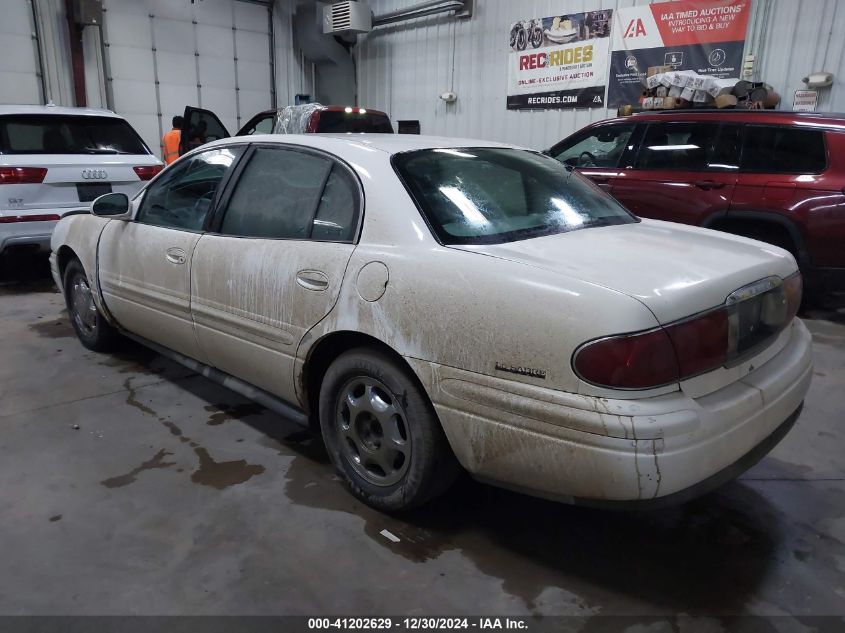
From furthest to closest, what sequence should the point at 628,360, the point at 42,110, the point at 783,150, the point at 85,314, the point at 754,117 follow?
the point at 42,110
the point at 754,117
the point at 783,150
the point at 85,314
the point at 628,360

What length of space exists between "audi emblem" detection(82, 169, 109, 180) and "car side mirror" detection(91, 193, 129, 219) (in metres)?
2.79

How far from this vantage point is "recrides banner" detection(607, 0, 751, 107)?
7895 mm

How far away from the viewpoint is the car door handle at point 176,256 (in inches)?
125

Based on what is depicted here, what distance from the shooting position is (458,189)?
2.51 metres

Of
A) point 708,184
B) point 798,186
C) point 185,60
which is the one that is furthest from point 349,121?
point 185,60

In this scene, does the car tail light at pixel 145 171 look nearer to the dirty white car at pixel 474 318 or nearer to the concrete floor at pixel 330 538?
the dirty white car at pixel 474 318

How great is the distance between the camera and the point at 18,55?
36.6ft

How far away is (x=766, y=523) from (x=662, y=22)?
787 centimetres

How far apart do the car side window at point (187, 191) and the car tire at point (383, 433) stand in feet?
4.25

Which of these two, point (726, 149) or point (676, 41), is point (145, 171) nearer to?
point (726, 149)

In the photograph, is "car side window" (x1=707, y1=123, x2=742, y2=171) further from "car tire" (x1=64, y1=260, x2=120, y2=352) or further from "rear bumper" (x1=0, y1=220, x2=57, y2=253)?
"rear bumper" (x1=0, y1=220, x2=57, y2=253)

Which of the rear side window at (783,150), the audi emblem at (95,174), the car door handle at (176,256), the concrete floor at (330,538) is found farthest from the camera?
the audi emblem at (95,174)

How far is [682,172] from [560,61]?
185 inches

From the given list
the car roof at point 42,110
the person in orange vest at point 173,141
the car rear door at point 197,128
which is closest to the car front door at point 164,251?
the car roof at point 42,110
